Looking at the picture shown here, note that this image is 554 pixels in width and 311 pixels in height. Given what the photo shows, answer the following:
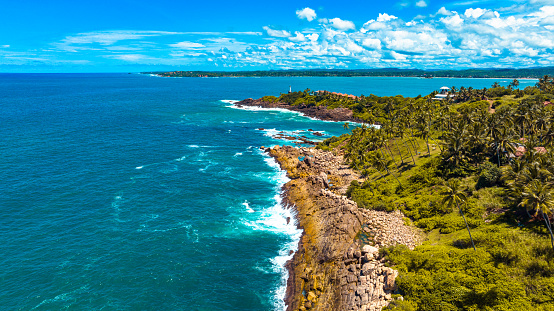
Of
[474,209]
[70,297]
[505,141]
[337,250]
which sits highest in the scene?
[505,141]

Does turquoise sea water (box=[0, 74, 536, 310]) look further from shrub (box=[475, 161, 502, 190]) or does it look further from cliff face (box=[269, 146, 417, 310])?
shrub (box=[475, 161, 502, 190])

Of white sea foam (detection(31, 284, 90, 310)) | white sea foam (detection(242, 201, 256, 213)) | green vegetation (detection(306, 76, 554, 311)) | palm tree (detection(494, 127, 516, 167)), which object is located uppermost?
palm tree (detection(494, 127, 516, 167))

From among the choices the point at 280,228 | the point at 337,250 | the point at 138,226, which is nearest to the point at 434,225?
the point at 337,250

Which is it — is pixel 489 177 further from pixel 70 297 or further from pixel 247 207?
pixel 70 297

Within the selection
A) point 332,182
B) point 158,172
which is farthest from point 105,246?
point 332,182

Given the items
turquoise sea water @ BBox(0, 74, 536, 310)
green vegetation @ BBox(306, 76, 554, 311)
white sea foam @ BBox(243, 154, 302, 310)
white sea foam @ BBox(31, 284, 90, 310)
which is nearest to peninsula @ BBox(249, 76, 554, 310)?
green vegetation @ BBox(306, 76, 554, 311)

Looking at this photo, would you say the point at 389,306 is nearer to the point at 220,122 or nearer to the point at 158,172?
the point at 158,172
